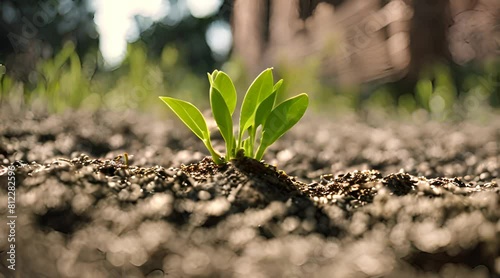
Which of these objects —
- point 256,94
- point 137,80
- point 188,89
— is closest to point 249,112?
point 256,94

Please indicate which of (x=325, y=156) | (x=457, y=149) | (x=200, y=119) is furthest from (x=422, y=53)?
(x=200, y=119)

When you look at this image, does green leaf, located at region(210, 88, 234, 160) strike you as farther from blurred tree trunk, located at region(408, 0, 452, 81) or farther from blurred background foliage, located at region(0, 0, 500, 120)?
blurred tree trunk, located at region(408, 0, 452, 81)

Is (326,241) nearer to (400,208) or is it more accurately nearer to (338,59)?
(400,208)

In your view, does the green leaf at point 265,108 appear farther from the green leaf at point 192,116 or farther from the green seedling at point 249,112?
the green leaf at point 192,116

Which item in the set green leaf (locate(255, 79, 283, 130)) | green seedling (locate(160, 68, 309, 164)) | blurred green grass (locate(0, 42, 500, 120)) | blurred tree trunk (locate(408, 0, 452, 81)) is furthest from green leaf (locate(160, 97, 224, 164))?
blurred tree trunk (locate(408, 0, 452, 81))

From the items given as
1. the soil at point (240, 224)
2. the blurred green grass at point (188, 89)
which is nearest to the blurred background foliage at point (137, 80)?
the blurred green grass at point (188, 89)

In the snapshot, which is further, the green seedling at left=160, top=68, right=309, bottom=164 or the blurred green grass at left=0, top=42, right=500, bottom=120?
the blurred green grass at left=0, top=42, right=500, bottom=120

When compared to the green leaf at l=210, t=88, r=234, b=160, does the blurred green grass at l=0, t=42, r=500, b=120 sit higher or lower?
higher
